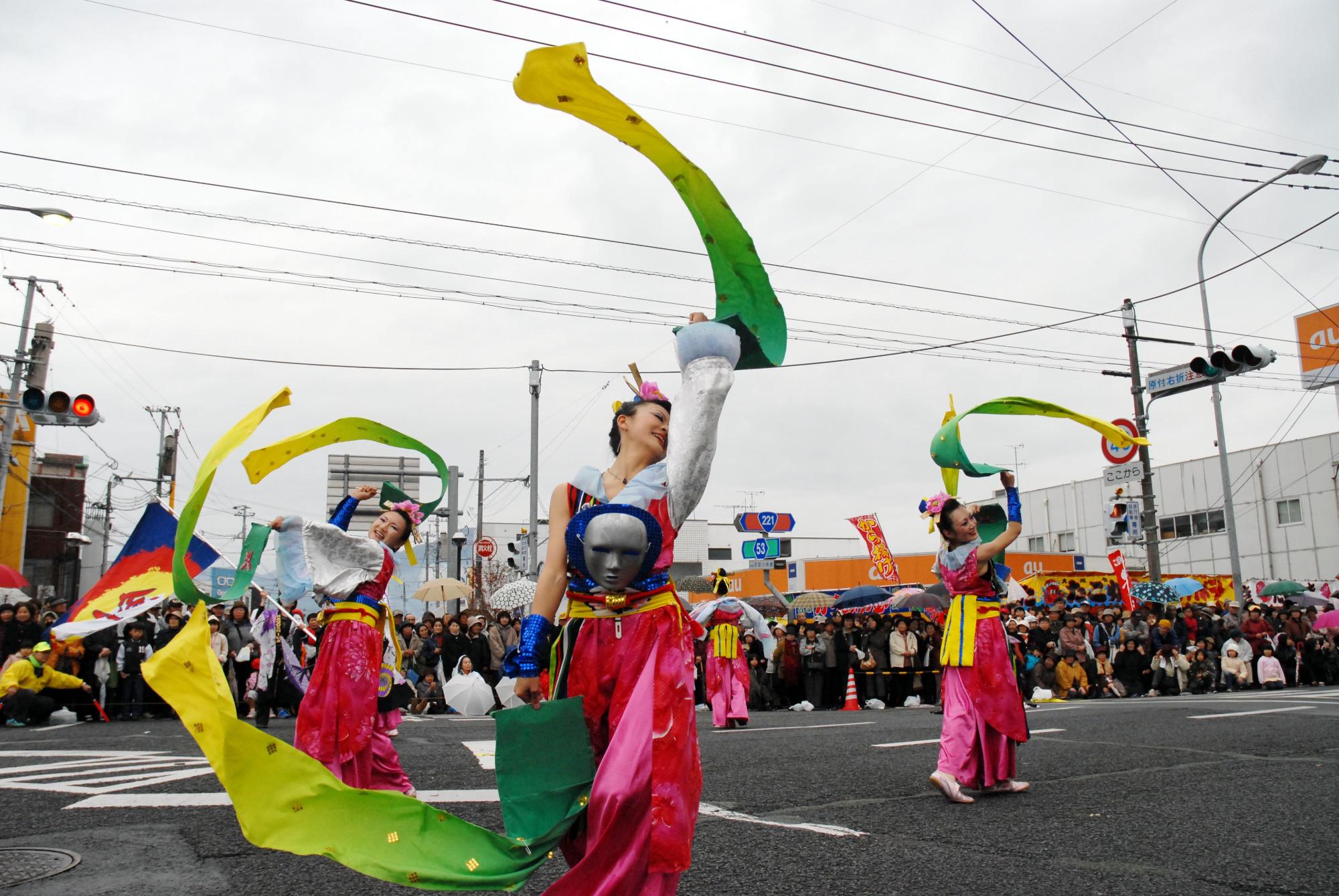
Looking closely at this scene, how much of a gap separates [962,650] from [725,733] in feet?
16.1

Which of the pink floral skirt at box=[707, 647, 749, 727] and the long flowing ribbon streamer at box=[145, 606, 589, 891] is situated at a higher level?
the long flowing ribbon streamer at box=[145, 606, 589, 891]

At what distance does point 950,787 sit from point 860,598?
52.3ft

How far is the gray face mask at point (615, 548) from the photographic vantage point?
2.79 m

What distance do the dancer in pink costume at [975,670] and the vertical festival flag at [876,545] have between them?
18.1 m

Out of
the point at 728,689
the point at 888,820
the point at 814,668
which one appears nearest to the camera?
the point at 888,820

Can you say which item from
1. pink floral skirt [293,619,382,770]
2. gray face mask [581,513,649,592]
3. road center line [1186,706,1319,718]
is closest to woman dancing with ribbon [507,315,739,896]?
gray face mask [581,513,649,592]

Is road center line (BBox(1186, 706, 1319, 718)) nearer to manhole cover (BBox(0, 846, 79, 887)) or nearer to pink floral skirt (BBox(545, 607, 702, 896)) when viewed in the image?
pink floral skirt (BBox(545, 607, 702, 896))

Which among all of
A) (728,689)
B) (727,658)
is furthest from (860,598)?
(728,689)

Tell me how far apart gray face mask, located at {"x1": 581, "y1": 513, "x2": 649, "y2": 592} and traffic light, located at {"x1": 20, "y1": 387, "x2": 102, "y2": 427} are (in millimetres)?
13781

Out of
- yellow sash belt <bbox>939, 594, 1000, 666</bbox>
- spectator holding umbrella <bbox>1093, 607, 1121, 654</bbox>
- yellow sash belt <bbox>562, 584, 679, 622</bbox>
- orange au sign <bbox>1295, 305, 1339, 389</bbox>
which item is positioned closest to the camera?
yellow sash belt <bbox>562, 584, 679, 622</bbox>

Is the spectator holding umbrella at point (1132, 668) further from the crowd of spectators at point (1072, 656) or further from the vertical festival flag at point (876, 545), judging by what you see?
the vertical festival flag at point (876, 545)

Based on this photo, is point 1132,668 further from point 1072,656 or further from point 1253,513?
point 1253,513

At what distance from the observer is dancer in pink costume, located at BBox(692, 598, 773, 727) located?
1212 centimetres

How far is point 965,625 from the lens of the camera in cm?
586
